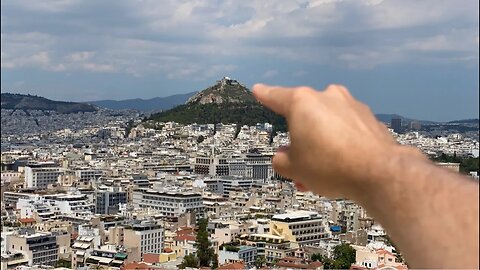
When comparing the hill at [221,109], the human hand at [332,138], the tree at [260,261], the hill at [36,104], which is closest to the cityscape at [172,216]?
the tree at [260,261]

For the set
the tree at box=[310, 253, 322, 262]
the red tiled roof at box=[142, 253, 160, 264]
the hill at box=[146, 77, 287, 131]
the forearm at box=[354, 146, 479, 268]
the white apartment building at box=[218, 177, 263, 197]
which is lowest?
the red tiled roof at box=[142, 253, 160, 264]

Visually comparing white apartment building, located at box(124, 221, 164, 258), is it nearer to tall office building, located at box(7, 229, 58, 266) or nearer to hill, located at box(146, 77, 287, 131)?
tall office building, located at box(7, 229, 58, 266)

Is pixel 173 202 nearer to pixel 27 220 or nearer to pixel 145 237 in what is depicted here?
pixel 27 220

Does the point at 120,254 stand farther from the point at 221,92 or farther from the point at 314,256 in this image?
the point at 221,92

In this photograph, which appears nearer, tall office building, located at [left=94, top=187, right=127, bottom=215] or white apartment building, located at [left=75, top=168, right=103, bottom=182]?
tall office building, located at [left=94, top=187, right=127, bottom=215]

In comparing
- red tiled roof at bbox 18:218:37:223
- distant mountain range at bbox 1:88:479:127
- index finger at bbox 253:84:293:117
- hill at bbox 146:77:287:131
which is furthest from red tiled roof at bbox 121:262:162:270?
hill at bbox 146:77:287:131

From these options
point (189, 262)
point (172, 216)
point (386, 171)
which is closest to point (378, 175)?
point (386, 171)
